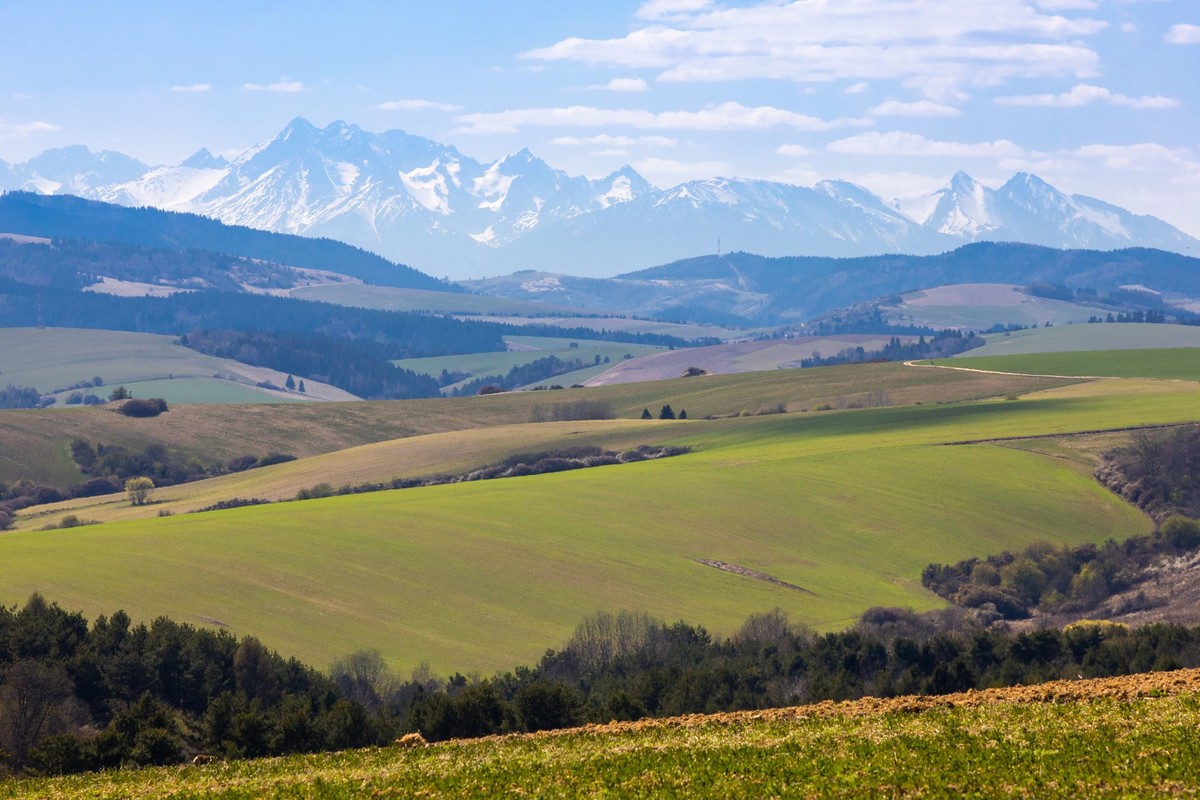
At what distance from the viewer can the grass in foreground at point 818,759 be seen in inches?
1053

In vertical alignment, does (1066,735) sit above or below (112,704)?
above

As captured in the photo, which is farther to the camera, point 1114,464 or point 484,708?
point 1114,464

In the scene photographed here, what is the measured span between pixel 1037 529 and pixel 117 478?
103416 mm

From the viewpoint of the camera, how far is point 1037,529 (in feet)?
354

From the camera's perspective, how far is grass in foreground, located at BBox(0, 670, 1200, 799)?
26.8 meters

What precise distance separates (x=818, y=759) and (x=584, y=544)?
242ft

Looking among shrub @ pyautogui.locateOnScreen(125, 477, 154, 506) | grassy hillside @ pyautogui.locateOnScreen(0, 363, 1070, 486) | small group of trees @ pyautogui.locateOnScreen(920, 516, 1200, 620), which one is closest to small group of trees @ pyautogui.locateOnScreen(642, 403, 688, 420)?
grassy hillside @ pyautogui.locateOnScreen(0, 363, 1070, 486)

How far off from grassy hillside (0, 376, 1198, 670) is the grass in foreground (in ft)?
138

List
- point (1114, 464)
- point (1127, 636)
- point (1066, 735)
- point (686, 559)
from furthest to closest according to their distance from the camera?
point (1114, 464) → point (686, 559) → point (1127, 636) → point (1066, 735)

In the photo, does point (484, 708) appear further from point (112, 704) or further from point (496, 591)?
point (496, 591)

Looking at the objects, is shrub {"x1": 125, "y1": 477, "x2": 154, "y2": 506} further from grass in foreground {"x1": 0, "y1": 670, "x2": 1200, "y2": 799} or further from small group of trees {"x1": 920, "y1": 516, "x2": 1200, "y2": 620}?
grass in foreground {"x1": 0, "y1": 670, "x2": 1200, "y2": 799}

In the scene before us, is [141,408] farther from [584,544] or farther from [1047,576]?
[1047,576]

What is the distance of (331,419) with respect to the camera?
194 meters

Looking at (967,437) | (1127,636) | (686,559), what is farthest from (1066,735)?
(967,437)
